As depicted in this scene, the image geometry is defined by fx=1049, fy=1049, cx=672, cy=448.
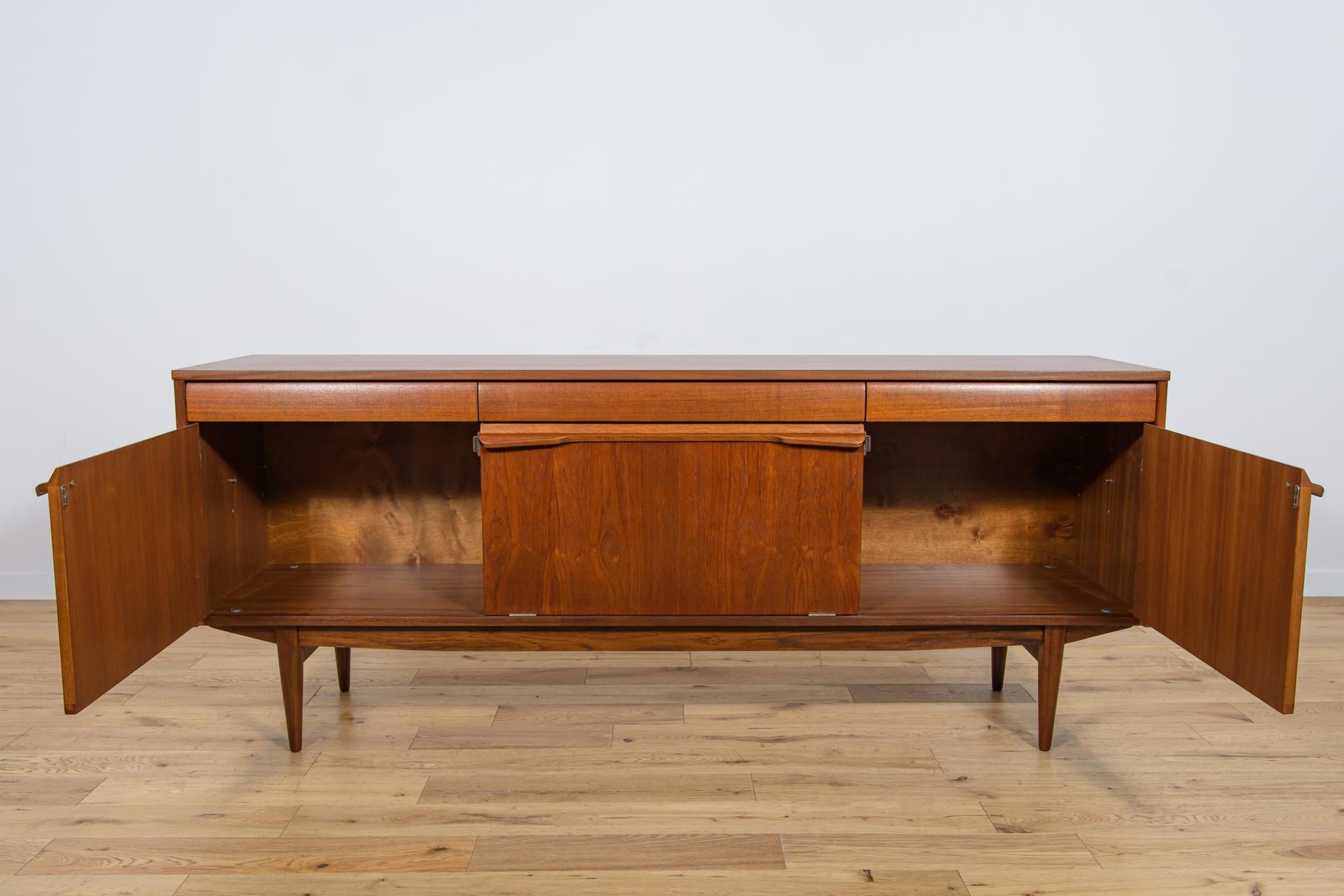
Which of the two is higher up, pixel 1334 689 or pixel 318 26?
pixel 318 26

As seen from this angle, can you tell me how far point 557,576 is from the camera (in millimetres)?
2176

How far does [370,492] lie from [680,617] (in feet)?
2.93

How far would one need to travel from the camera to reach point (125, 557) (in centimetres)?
188

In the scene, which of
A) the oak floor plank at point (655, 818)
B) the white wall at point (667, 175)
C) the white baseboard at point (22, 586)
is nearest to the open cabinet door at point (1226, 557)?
the oak floor plank at point (655, 818)

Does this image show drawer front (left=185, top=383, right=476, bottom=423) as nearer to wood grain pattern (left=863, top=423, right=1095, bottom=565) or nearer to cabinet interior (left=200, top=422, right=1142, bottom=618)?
cabinet interior (left=200, top=422, right=1142, bottom=618)

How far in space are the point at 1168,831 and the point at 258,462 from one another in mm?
2143

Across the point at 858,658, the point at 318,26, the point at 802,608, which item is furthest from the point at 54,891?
the point at 318,26

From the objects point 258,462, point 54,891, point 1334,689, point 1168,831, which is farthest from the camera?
point 1334,689

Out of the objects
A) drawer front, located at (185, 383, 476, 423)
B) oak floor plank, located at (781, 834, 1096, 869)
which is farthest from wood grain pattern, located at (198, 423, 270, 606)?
oak floor plank, located at (781, 834, 1096, 869)

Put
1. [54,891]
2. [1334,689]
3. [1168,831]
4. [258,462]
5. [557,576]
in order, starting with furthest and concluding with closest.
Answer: [1334,689] → [258,462] → [557,576] → [1168,831] → [54,891]

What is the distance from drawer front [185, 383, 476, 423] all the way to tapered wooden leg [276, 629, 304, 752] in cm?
47

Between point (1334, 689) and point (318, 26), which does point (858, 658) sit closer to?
point (1334, 689)

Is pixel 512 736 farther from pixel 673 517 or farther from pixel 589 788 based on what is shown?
pixel 673 517

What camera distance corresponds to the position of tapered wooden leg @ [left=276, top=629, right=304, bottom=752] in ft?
7.34
